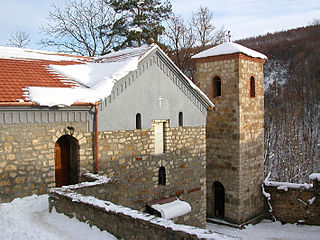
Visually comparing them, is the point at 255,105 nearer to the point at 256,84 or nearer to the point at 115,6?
the point at 256,84

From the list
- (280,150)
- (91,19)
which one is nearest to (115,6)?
(91,19)

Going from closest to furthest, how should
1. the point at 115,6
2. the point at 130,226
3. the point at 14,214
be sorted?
the point at 130,226 → the point at 14,214 → the point at 115,6

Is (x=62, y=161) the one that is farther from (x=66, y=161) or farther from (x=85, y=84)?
(x=85, y=84)

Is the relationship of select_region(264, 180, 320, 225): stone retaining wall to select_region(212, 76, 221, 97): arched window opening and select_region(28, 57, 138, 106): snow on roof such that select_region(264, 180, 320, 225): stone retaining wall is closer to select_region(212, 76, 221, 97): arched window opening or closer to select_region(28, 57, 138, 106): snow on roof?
select_region(212, 76, 221, 97): arched window opening

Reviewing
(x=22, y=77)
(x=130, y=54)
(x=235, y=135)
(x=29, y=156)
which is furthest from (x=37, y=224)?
(x=235, y=135)

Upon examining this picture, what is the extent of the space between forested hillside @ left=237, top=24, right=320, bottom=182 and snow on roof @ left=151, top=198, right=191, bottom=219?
11793 millimetres

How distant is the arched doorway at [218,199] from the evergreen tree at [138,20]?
33.6ft

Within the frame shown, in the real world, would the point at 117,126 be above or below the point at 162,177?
above

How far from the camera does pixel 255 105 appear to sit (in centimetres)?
1465

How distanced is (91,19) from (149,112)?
14.2 m

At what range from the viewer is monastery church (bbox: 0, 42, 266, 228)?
745cm

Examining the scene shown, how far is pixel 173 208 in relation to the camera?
31.3ft

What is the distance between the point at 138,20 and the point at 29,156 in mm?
14648

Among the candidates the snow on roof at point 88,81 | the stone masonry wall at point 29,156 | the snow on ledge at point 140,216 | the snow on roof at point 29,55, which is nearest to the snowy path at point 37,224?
the stone masonry wall at point 29,156
